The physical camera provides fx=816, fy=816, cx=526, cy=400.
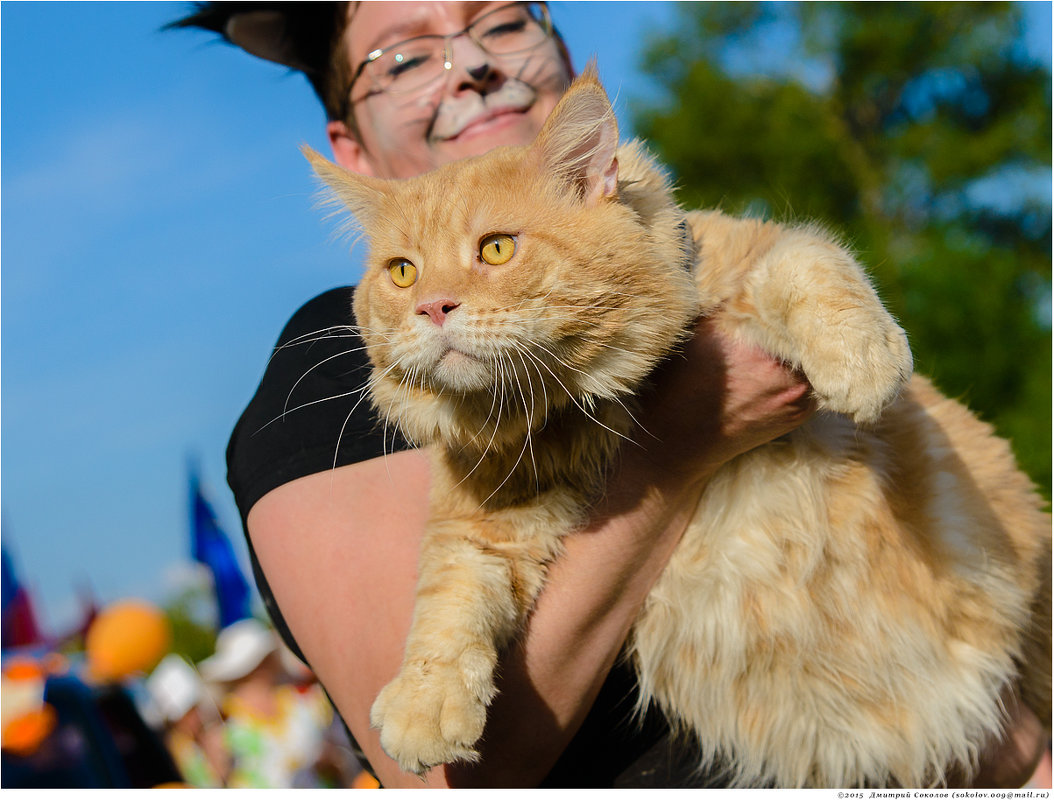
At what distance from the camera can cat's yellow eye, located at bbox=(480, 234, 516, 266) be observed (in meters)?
1.34

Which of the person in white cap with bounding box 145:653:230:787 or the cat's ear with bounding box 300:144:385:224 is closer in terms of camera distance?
the cat's ear with bounding box 300:144:385:224

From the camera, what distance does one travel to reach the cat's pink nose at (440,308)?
128 cm

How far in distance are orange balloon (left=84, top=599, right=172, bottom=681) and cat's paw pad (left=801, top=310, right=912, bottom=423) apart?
486cm

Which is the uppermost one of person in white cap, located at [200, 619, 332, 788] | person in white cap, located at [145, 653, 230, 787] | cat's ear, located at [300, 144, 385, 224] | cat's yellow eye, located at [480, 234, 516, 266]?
cat's ear, located at [300, 144, 385, 224]

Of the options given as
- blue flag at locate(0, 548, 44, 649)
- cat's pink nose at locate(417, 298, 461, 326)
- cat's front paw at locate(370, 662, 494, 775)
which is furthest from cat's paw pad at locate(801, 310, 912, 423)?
blue flag at locate(0, 548, 44, 649)

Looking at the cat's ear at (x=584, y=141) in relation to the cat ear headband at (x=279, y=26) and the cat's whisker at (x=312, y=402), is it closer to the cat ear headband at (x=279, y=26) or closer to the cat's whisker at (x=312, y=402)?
the cat's whisker at (x=312, y=402)

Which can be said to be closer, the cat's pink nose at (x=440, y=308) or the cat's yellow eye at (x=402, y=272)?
the cat's pink nose at (x=440, y=308)

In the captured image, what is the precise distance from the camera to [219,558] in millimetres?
6402

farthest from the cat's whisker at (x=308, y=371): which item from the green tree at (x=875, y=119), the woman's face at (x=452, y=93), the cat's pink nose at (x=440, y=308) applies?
the green tree at (x=875, y=119)

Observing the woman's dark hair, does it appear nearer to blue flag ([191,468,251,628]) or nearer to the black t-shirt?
the black t-shirt

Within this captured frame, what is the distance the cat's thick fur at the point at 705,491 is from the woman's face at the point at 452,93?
329 mm

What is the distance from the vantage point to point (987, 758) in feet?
5.48

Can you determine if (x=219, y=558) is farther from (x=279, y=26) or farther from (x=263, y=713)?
(x=279, y=26)

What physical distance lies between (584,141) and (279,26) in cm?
110
